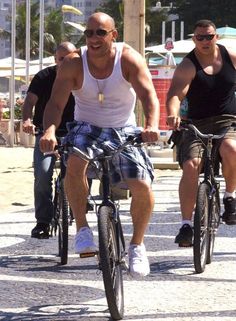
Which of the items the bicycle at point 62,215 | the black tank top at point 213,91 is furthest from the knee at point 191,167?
the bicycle at point 62,215

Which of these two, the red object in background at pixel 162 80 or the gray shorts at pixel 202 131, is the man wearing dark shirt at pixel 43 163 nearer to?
the gray shorts at pixel 202 131

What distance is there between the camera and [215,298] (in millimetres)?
6473

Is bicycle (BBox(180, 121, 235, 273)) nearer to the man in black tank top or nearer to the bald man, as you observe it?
the man in black tank top

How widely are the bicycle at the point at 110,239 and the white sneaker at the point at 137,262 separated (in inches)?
3.8

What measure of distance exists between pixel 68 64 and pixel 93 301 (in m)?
1.43

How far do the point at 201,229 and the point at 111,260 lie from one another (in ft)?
5.88

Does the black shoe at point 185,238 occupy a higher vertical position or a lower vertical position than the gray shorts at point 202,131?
lower

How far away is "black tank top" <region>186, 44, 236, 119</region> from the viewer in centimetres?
776

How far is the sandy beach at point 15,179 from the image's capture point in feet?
43.7

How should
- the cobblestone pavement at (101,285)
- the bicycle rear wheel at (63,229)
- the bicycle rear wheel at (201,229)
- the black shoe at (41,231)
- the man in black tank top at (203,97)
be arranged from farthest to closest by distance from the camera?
the black shoe at (41,231) < the bicycle rear wheel at (63,229) < the man in black tank top at (203,97) < the bicycle rear wheel at (201,229) < the cobblestone pavement at (101,285)

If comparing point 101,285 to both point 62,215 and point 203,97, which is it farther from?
point 203,97

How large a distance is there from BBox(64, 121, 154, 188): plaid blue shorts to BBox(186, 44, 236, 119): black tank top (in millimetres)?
1474

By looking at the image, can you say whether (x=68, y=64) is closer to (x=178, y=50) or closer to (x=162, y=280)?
(x=162, y=280)

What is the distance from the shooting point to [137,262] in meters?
6.21
